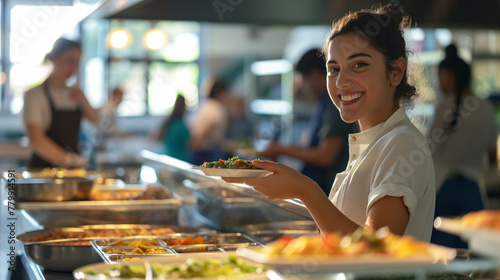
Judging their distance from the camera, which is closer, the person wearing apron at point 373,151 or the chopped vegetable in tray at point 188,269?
the chopped vegetable in tray at point 188,269

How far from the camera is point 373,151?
6.07 ft

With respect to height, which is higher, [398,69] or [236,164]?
[398,69]

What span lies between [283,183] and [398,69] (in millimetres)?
519

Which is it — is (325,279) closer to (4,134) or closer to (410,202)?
(410,202)

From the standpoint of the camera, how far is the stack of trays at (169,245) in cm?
200

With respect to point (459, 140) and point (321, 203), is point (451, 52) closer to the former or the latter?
point (459, 140)

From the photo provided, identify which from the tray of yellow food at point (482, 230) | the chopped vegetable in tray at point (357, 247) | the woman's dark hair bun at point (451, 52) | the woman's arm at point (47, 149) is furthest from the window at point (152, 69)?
the tray of yellow food at point (482, 230)

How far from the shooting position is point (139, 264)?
162 centimetres

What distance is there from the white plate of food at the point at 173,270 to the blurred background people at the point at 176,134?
5.25 meters

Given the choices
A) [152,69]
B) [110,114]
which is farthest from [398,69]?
[152,69]

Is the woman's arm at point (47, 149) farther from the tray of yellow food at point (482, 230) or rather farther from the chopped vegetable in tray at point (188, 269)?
the tray of yellow food at point (482, 230)

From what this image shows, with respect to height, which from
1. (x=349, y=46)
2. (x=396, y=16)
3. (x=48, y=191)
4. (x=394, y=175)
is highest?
(x=396, y=16)

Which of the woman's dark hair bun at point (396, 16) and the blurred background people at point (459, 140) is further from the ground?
the woman's dark hair bun at point (396, 16)

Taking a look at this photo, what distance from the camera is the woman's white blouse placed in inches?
66.4
